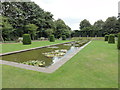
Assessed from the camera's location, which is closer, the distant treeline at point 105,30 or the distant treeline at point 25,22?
the distant treeline at point 25,22

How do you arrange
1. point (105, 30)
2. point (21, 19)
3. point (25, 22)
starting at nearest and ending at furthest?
point (21, 19) < point (25, 22) < point (105, 30)

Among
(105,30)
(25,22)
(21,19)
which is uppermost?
(21,19)

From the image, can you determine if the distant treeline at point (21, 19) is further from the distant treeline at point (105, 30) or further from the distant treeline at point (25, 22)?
the distant treeline at point (105, 30)

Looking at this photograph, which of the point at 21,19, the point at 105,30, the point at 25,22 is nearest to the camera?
the point at 21,19

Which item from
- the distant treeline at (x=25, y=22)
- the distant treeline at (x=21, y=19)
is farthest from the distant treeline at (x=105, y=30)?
the distant treeline at (x=21, y=19)

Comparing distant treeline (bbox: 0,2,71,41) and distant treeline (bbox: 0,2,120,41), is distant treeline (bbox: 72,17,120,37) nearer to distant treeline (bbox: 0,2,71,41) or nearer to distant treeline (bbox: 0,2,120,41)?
distant treeline (bbox: 0,2,120,41)

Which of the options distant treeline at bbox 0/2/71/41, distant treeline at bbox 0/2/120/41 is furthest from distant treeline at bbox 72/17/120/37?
distant treeline at bbox 0/2/71/41

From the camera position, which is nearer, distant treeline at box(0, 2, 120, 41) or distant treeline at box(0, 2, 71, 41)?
distant treeline at box(0, 2, 120, 41)

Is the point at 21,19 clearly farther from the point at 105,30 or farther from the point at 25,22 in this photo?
the point at 105,30

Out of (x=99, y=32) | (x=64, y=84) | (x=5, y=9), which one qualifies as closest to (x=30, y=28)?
(x=5, y=9)

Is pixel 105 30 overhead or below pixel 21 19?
below

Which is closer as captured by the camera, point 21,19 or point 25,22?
point 21,19

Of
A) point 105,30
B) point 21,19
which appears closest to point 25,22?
point 21,19

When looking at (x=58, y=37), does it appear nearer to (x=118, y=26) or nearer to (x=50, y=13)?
(x=50, y=13)
